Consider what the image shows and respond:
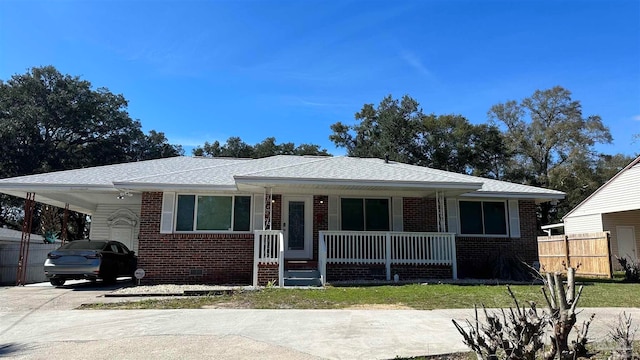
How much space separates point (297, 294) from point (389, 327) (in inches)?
144

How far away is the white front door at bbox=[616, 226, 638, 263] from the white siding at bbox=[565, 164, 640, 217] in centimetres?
145

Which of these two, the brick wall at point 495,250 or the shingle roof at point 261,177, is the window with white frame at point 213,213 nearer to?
the shingle roof at point 261,177

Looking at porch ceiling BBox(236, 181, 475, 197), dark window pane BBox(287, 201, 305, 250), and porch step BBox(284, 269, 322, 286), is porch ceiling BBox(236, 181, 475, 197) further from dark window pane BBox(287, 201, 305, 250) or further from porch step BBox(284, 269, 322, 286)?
porch step BBox(284, 269, 322, 286)

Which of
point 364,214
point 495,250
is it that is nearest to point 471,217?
point 495,250

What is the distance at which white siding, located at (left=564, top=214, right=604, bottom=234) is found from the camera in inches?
830

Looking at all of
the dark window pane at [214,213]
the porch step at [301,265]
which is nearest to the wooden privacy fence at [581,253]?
the porch step at [301,265]

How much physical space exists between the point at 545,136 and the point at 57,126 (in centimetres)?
3969

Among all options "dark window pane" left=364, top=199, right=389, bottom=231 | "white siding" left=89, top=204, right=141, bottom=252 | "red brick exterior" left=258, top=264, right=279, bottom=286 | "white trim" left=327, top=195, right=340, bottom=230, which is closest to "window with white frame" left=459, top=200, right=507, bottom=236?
"dark window pane" left=364, top=199, right=389, bottom=231

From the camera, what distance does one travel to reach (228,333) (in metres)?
6.04

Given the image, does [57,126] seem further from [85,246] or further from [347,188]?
[347,188]

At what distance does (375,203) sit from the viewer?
46.1 ft

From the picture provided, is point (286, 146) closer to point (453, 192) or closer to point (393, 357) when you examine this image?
point (453, 192)

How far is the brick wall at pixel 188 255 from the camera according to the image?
12320mm

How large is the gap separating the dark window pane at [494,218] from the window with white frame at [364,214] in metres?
3.63
